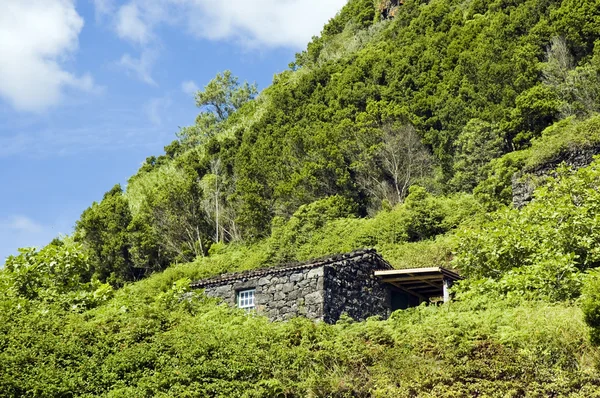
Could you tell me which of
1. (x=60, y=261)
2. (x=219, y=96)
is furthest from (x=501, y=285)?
(x=219, y=96)

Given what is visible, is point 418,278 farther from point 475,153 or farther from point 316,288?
point 475,153

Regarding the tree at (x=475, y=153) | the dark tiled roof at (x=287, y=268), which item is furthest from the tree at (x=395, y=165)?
the dark tiled roof at (x=287, y=268)

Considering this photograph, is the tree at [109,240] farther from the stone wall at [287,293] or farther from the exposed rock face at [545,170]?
the exposed rock face at [545,170]

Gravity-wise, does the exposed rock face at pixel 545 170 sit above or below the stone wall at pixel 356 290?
above

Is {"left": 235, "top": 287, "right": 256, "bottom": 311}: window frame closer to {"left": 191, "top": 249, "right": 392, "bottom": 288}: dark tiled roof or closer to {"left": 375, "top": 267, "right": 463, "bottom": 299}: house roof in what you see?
{"left": 191, "top": 249, "right": 392, "bottom": 288}: dark tiled roof

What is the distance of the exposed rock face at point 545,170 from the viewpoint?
86.1 feet

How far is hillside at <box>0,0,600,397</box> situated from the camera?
14.1m

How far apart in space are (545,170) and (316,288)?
1080cm

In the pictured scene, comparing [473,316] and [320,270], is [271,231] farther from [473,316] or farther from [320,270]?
[473,316]

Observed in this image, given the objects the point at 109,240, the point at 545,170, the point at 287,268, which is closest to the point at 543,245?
the point at 287,268

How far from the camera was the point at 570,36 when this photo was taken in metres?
38.1

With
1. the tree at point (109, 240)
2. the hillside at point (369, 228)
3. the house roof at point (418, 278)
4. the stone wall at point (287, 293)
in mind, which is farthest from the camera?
the tree at point (109, 240)

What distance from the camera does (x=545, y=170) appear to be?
87.8 feet

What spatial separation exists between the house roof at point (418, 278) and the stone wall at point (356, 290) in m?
0.37
